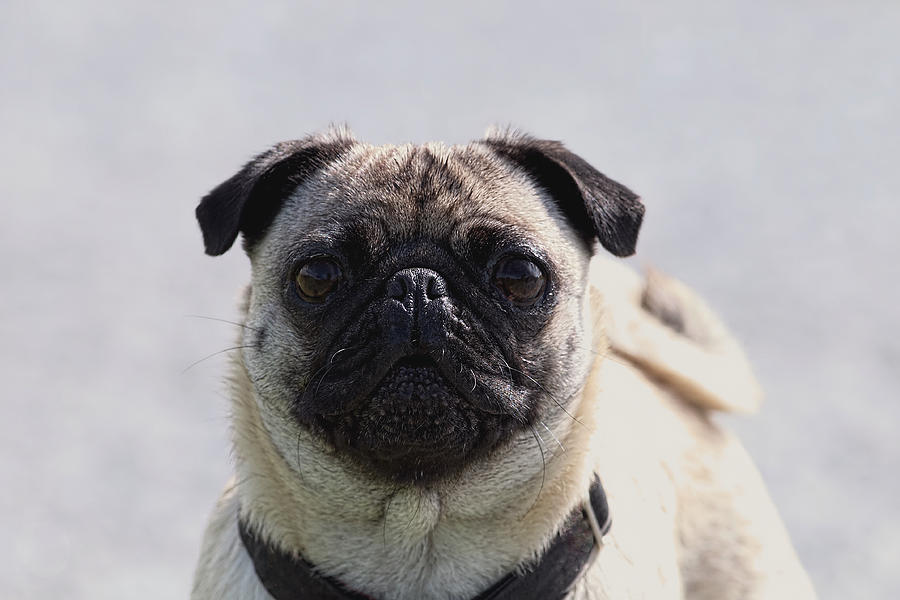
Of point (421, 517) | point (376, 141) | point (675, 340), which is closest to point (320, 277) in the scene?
point (421, 517)

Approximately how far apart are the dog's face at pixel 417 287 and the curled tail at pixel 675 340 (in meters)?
0.79

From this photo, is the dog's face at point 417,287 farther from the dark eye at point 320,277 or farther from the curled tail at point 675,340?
the curled tail at point 675,340

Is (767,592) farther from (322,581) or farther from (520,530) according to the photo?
(322,581)

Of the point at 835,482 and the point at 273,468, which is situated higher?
the point at 273,468

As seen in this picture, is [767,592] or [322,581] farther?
[767,592]

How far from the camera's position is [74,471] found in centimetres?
590

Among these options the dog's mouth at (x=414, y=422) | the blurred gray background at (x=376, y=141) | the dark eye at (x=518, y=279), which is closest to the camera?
the dog's mouth at (x=414, y=422)

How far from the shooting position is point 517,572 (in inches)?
127

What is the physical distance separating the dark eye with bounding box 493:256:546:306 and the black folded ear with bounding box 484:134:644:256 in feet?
0.96

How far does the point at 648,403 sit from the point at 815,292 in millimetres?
3743

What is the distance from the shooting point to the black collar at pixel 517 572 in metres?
3.20

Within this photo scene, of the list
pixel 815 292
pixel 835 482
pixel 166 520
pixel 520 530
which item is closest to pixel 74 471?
pixel 166 520

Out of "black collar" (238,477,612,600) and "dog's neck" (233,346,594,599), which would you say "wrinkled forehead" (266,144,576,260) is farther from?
"black collar" (238,477,612,600)

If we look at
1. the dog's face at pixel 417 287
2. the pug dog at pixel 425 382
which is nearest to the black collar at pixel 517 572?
the pug dog at pixel 425 382
